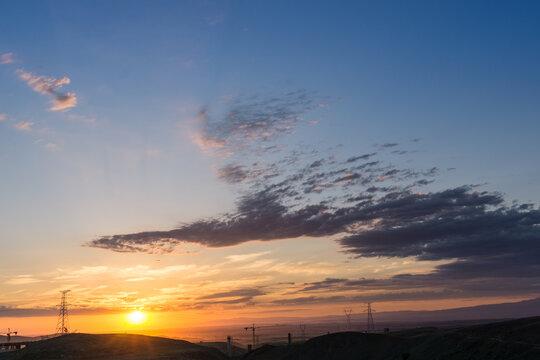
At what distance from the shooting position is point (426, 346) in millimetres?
49969

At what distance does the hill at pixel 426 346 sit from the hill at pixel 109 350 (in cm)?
2814

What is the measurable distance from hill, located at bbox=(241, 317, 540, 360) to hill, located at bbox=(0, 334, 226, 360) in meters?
28.1

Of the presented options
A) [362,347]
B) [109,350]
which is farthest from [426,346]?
[109,350]

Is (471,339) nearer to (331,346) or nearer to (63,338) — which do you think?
(331,346)

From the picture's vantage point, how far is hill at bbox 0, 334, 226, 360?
316 ft

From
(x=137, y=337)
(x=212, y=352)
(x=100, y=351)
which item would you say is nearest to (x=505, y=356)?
(x=212, y=352)

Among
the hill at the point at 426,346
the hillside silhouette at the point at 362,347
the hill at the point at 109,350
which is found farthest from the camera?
the hill at the point at 109,350

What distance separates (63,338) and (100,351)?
51.4 feet

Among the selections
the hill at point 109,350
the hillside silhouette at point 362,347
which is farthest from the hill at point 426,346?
the hill at point 109,350

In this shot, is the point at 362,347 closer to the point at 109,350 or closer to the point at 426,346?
the point at 426,346

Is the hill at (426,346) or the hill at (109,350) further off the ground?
the hill at (426,346)

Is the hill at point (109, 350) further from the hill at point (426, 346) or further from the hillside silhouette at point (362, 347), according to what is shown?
the hill at point (426, 346)

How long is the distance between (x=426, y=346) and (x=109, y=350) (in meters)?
77.3

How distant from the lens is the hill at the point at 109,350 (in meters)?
96.4
